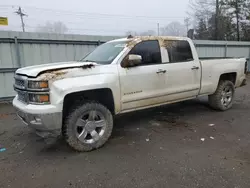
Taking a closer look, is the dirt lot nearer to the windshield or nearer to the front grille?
the front grille

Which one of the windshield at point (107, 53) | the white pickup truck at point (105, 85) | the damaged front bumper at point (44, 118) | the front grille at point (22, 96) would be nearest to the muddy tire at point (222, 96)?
the white pickup truck at point (105, 85)

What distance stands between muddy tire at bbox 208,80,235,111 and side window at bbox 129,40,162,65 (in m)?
2.26

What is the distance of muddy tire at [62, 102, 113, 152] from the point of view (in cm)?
334

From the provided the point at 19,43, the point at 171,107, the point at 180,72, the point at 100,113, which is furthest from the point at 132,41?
the point at 19,43

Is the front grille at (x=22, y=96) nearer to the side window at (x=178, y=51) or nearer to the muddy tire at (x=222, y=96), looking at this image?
the side window at (x=178, y=51)

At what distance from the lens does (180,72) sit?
4.55 m

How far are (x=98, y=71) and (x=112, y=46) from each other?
112 centimetres

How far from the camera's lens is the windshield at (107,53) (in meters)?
3.93

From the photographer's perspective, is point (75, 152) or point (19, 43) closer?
point (75, 152)

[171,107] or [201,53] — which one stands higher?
[201,53]

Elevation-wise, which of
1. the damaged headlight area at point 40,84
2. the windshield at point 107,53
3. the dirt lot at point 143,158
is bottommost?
the dirt lot at point 143,158

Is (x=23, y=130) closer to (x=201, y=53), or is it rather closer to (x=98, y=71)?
(x=98, y=71)

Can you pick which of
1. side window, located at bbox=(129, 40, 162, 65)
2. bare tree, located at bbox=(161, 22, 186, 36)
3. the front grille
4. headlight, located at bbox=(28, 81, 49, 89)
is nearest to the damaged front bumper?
the front grille

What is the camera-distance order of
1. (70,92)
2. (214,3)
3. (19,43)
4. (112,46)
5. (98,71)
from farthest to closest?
(214,3), (19,43), (112,46), (98,71), (70,92)
